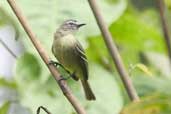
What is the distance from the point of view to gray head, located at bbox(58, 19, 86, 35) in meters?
1.45

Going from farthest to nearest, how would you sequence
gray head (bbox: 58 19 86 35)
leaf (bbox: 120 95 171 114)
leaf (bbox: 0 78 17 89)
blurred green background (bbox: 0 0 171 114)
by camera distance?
1. leaf (bbox: 0 78 17 89)
2. gray head (bbox: 58 19 86 35)
3. blurred green background (bbox: 0 0 171 114)
4. leaf (bbox: 120 95 171 114)

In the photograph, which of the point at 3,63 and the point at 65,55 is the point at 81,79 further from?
the point at 3,63

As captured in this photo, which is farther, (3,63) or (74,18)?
(3,63)

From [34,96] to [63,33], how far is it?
0.20 metres

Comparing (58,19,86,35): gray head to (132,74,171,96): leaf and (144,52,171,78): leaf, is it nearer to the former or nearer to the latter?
(132,74,171,96): leaf

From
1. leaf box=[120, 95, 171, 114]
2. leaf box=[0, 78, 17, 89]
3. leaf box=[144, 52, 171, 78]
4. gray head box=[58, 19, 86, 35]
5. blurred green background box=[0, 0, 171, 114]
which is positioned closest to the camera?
leaf box=[120, 95, 171, 114]

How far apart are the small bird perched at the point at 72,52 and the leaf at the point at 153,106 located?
0.72 metres

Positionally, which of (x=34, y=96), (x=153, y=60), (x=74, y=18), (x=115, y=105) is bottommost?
(x=153, y=60)

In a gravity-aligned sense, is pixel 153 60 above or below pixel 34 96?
below

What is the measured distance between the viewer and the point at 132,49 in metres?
1.93

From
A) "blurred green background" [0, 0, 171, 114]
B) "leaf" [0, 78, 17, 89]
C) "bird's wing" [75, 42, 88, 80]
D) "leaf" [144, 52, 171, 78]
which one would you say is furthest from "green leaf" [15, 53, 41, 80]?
"leaf" [144, 52, 171, 78]

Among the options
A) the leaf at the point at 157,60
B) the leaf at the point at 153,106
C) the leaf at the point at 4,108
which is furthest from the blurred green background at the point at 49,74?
the leaf at the point at 153,106

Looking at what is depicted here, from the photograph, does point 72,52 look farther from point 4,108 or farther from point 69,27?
point 4,108

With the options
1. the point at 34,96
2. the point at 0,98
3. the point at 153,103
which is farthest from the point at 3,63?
the point at 153,103
